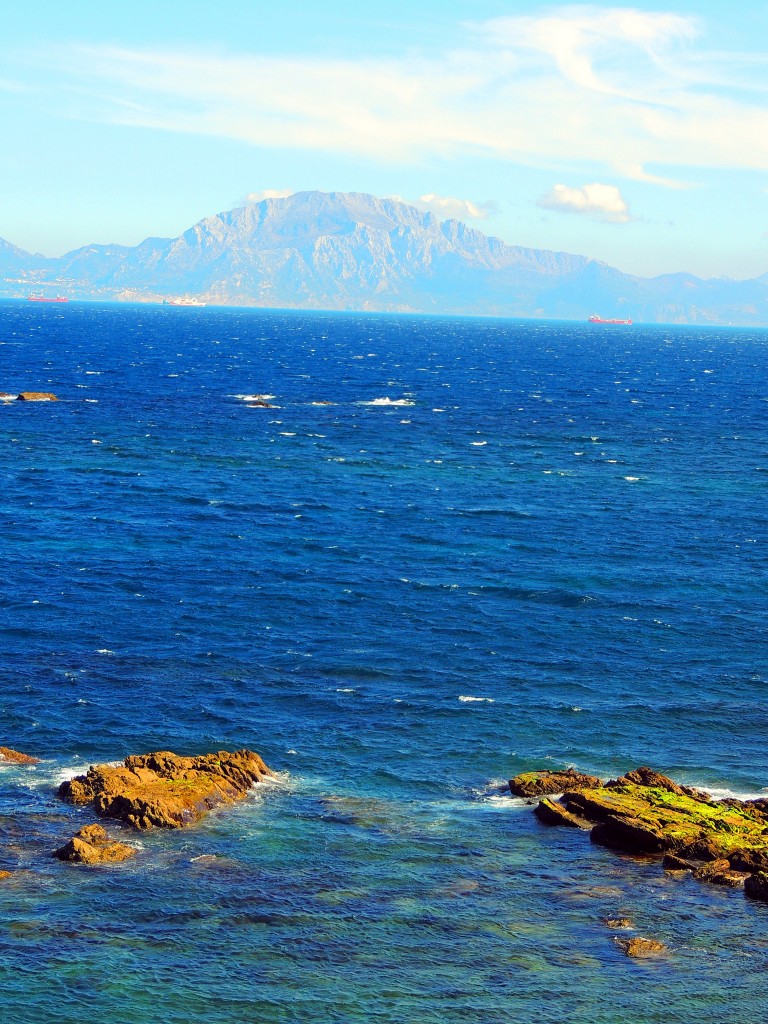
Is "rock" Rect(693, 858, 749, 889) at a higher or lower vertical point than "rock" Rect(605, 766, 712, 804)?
lower

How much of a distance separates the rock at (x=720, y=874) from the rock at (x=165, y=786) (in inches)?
784

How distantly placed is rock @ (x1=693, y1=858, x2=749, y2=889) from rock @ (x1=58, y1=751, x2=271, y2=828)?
65.3 feet

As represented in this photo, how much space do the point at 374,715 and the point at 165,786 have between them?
14.4m

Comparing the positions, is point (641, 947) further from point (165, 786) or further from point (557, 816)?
point (165, 786)

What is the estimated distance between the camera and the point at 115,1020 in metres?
36.1

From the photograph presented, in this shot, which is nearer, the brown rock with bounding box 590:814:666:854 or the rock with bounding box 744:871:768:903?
the rock with bounding box 744:871:768:903

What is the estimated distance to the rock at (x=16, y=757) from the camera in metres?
55.2

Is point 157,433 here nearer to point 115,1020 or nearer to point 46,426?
point 46,426

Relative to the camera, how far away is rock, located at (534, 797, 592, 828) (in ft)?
166

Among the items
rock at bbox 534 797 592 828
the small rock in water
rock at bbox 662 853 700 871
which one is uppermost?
rock at bbox 534 797 592 828

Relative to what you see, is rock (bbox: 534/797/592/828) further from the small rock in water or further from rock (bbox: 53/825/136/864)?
rock (bbox: 53/825/136/864)

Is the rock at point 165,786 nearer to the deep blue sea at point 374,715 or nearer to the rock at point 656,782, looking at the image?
the deep blue sea at point 374,715

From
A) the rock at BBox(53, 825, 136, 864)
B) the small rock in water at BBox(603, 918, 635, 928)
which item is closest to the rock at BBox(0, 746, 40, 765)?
the rock at BBox(53, 825, 136, 864)

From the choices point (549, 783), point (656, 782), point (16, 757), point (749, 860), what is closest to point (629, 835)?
point (749, 860)
